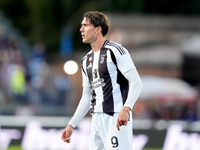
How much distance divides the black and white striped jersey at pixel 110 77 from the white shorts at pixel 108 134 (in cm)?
9

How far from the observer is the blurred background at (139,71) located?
15.7 metres

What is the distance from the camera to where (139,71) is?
22500mm

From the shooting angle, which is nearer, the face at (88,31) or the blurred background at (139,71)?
the face at (88,31)

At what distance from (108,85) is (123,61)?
0.32 meters

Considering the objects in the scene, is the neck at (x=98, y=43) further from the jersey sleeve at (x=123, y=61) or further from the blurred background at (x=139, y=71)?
the blurred background at (x=139, y=71)

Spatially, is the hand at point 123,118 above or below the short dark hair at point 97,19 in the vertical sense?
below

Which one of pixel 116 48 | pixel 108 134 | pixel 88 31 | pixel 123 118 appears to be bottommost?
pixel 108 134

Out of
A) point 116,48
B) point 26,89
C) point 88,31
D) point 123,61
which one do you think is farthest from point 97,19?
point 26,89

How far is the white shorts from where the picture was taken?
5887 mm

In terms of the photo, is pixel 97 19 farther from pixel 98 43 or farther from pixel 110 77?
pixel 110 77

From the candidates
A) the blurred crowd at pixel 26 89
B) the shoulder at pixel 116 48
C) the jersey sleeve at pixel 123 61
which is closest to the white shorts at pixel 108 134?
the jersey sleeve at pixel 123 61

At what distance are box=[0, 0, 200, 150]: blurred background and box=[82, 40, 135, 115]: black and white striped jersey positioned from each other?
610 cm

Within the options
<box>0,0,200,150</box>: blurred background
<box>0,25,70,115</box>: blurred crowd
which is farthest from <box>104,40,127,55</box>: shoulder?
<box>0,25,70,115</box>: blurred crowd

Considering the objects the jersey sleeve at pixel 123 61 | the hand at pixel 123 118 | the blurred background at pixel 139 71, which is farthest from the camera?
the blurred background at pixel 139 71
